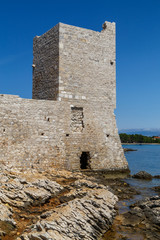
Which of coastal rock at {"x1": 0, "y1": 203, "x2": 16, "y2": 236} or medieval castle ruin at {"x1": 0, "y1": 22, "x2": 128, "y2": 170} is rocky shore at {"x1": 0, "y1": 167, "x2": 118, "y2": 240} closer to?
coastal rock at {"x1": 0, "y1": 203, "x2": 16, "y2": 236}

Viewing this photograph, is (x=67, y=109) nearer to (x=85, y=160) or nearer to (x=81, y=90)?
(x=81, y=90)

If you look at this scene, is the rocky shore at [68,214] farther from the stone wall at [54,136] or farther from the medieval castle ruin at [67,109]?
the medieval castle ruin at [67,109]

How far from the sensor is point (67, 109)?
46.0ft

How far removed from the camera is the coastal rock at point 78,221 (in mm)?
5699

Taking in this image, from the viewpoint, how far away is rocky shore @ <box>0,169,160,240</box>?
596 centimetres

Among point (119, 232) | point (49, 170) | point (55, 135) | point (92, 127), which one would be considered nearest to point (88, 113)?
point (92, 127)

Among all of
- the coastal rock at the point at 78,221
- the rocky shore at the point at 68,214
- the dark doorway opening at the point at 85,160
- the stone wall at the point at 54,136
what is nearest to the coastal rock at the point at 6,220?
the rocky shore at the point at 68,214

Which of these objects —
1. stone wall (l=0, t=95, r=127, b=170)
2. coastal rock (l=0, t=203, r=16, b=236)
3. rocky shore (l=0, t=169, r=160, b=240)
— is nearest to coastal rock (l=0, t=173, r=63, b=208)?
rocky shore (l=0, t=169, r=160, b=240)

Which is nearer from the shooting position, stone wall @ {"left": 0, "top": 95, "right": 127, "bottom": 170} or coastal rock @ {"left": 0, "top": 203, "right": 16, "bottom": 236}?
coastal rock @ {"left": 0, "top": 203, "right": 16, "bottom": 236}

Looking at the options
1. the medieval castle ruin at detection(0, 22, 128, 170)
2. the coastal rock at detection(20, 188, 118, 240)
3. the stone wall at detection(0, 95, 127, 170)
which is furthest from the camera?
the medieval castle ruin at detection(0, 22, 128, 170)

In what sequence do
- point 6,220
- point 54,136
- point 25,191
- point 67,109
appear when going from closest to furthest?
point 6,220
point 25,191
point 54,136
point 67,109

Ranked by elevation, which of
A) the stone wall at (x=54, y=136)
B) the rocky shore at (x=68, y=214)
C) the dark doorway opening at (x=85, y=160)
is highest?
the stone wall at (x=54, y=136)

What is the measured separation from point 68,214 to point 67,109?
319 inches

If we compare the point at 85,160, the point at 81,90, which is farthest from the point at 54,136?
the point at 81,90
